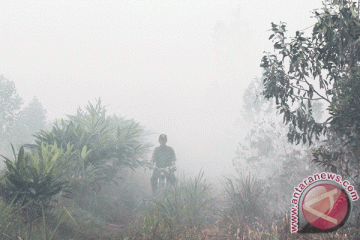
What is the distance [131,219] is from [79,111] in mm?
5924

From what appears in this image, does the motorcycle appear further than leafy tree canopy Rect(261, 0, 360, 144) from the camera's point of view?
Yes

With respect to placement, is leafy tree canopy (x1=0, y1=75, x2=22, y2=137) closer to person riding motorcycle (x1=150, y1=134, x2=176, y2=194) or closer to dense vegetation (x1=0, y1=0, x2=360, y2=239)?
dense vegetation (x1=0, y1=0, x2=360, y2=239)

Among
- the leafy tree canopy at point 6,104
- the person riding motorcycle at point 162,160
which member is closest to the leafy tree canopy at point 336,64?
the person riding motorcycle at point 162,160

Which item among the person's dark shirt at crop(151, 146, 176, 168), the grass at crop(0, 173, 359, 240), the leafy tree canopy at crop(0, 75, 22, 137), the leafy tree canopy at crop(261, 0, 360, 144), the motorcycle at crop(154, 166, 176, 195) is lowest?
the grass at crop(0, 173, 359, 240)

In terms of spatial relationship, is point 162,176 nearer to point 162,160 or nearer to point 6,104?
point 162,160

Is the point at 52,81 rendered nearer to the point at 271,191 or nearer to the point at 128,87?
the point at 128,87

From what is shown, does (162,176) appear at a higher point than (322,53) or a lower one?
lower

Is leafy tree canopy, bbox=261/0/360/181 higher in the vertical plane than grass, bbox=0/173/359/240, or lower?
higher

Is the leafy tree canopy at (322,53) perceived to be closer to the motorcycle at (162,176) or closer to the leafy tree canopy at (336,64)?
the leafy tree canopy at (336,64)

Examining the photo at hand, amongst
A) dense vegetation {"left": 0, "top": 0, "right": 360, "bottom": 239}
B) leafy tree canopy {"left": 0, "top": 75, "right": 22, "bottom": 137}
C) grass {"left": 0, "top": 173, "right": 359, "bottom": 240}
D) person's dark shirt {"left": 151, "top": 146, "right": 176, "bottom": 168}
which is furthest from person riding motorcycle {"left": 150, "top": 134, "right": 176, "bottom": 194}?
leafy tree canopy {"left": 0, "top": 75, "right": 22, "bottom": 137}

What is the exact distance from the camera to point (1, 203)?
3.74 m

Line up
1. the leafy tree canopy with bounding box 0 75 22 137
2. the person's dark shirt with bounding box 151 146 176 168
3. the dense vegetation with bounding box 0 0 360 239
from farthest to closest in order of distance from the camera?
the leafy tree canopy with bounding box 0 75 22 137 < the person's dark shirt with bounding box 151 146 176 168 < the dense vegetation with bounding box 0 0 360 239

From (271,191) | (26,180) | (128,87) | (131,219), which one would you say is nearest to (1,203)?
(26,180)

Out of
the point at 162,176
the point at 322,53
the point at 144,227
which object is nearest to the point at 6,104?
the point at 162,176
